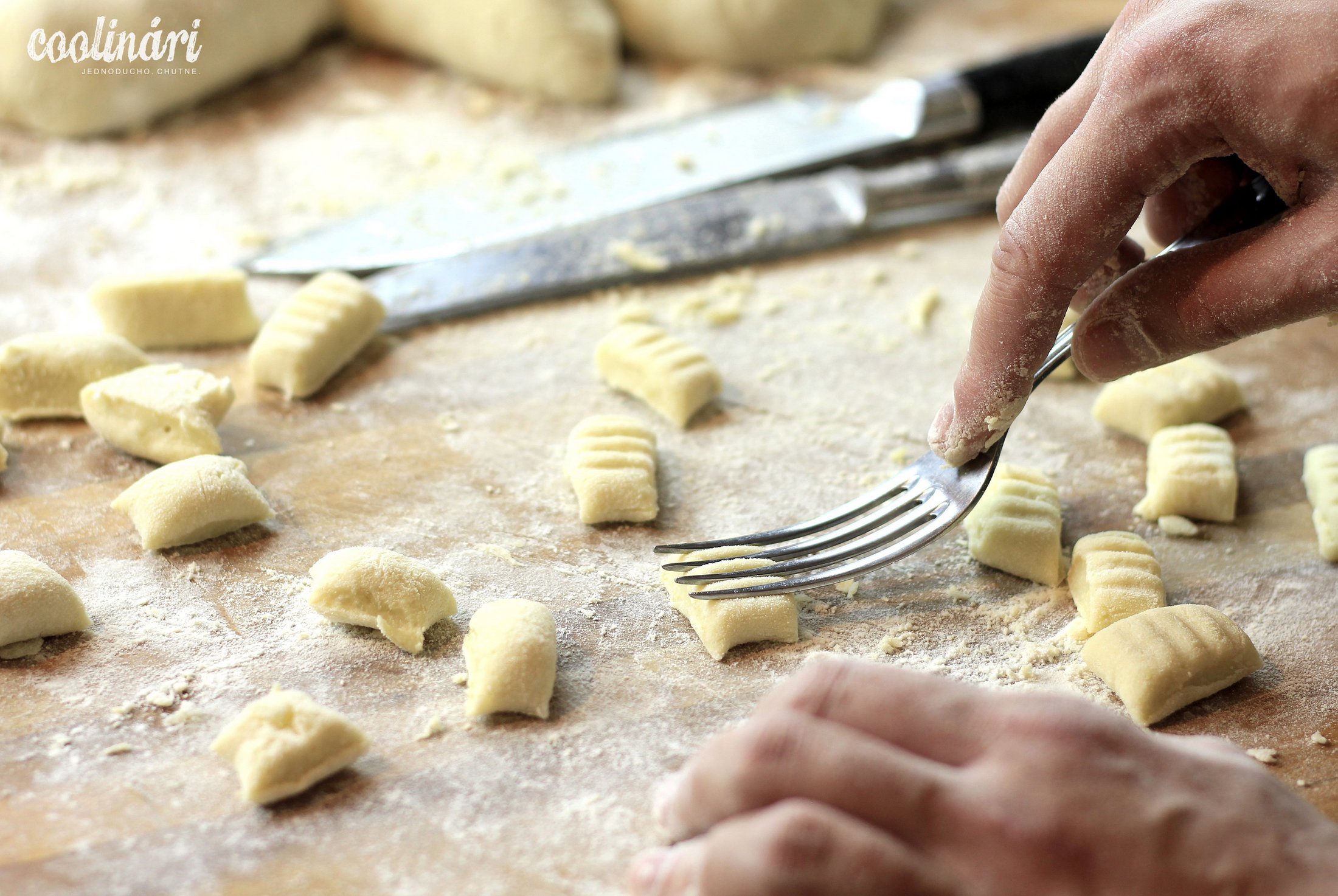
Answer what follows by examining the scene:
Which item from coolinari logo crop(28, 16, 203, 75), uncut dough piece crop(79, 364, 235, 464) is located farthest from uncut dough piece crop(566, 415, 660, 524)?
coolinari logo crop(28, 16, 203, 75)

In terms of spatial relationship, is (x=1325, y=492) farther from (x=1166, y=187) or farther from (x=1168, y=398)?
(x=1166, y=187)

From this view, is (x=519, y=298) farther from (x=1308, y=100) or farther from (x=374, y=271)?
(x=1308, y=100)

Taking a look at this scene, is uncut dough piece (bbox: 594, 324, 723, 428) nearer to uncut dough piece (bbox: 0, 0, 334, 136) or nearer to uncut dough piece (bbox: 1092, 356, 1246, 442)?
uncut dough piece (bbox: 1092, 356, 1246, 442)

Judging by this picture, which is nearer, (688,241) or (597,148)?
(688,241)

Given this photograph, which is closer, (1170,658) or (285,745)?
(285,745)

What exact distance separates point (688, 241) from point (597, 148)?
0.52 meters

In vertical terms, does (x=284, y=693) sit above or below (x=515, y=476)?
below

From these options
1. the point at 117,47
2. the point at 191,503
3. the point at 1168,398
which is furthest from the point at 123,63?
the point at 1168,398

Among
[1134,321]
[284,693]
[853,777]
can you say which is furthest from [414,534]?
[1134,321]

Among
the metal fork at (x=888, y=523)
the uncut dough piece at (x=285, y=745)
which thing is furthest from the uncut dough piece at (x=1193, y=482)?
the uncut dough piece at (x=285, y=745)

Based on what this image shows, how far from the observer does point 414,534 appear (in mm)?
1980

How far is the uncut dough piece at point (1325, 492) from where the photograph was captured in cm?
191

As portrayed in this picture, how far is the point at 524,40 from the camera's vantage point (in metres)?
3.26

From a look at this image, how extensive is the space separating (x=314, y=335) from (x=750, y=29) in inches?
73.6
